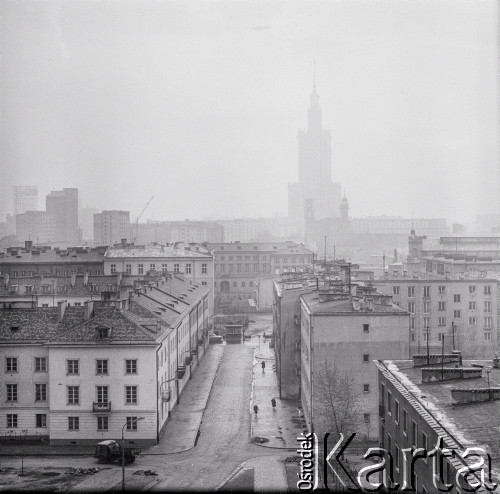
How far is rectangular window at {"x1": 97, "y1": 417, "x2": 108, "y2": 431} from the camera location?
101 feet

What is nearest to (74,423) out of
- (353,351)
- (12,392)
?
(12,392)

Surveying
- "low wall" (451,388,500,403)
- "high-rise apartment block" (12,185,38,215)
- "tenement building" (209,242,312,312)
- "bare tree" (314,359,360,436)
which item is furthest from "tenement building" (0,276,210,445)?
"high-rise apartment block" (12,185,38,215)

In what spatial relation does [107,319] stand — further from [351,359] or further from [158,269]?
[158,269]

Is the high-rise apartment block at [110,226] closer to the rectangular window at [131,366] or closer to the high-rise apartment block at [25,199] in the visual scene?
the high-rise apartment block at [25,199]

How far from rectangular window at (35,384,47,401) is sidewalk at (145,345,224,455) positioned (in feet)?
15.9

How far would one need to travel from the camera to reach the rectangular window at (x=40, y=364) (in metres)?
31.8

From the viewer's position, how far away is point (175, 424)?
34.2 meters

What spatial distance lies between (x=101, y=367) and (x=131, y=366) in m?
1.16

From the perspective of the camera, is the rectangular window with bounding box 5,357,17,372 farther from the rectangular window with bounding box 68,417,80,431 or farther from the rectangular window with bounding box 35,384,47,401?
the rectangular window with bounding box 68,417,80,431

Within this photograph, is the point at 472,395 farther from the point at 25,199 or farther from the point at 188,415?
the point at 25,199

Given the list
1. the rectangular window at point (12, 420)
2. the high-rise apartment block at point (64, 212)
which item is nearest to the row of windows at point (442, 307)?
the rectangular window at point (12, 420)

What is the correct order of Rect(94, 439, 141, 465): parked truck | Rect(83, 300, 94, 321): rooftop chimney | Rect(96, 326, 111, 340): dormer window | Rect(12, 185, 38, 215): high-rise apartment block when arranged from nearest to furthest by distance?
Rect(94, 439, 141, 465): parked truck < Rect(96, 326, 111, 340): dormer window < Rect(83, 300, 94, 321): rooftop chimney < Rect(12, 185, 38, 215): high-rise apartment block

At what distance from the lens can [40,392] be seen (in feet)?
104

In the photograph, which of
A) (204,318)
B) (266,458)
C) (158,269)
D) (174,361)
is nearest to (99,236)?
(158,269)
